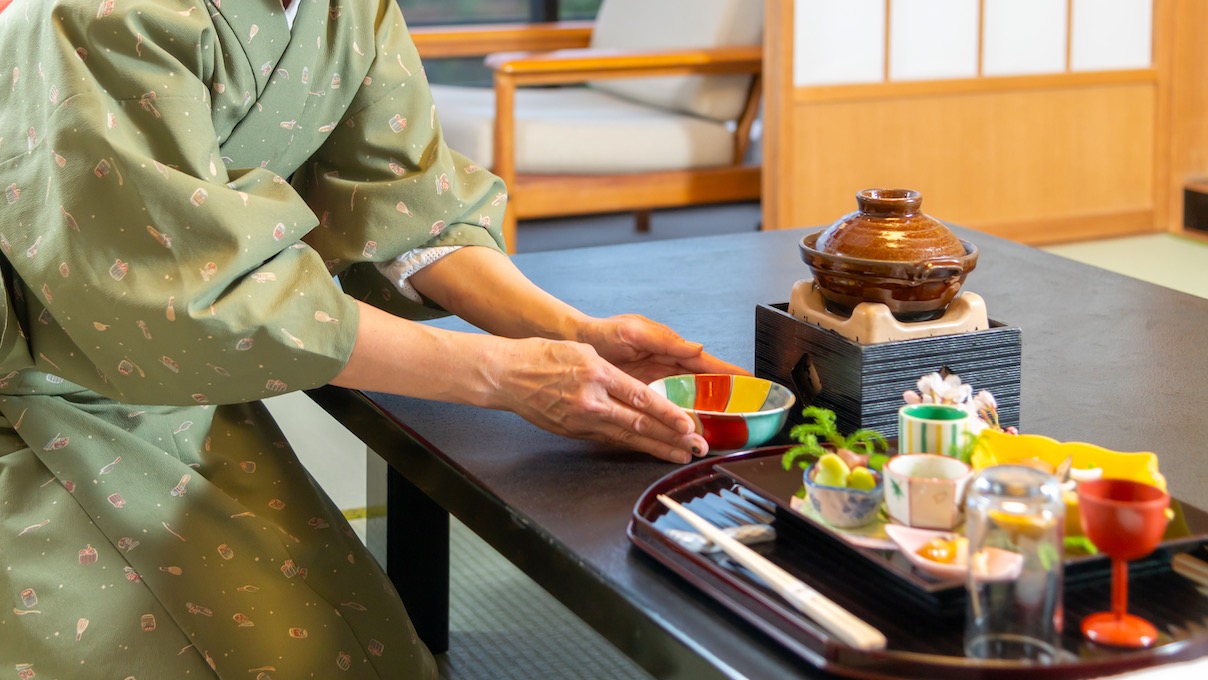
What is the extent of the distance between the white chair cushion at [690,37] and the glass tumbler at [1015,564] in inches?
127

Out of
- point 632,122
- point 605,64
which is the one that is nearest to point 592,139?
point 632,122

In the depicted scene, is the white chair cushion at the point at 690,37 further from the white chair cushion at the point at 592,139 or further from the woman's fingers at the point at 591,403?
the woman's fingers at the point at 591,403

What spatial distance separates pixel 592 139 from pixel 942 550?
9.83 feet

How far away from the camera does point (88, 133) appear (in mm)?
1023

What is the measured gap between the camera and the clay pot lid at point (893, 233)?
1052mm

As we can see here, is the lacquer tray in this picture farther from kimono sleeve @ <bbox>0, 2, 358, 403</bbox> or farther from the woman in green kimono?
kimono sleeve @ <bbox>0, 2, 358, 403</bbox>

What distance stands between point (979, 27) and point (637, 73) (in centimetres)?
130

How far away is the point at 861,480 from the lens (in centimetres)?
86

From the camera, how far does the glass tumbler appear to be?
2.27 feet

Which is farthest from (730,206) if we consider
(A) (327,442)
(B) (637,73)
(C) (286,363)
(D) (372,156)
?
(C) (286,363)

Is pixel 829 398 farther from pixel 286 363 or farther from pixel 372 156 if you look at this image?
pixel 372 156

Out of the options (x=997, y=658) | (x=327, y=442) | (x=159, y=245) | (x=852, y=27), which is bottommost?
(x=327, y=442)

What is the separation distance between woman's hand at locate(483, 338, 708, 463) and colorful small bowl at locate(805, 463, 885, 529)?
0.60ft

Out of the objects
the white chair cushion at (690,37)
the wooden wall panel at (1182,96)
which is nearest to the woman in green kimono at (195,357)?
the white chair cushion at (690,37)
